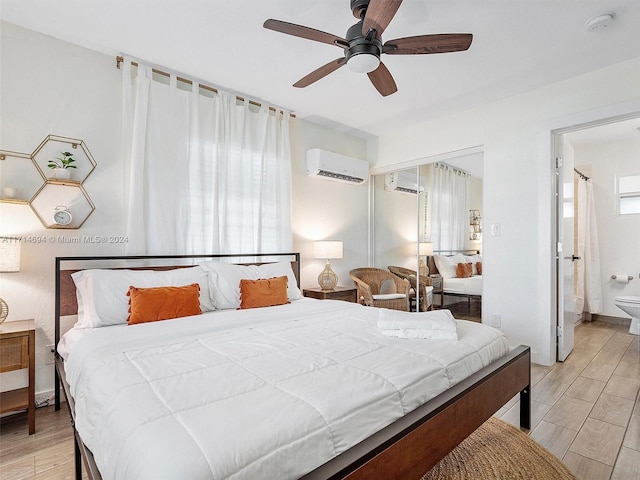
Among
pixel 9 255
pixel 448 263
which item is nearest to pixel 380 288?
pixel 448 263

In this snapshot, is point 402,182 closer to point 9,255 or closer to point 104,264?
point 104,264

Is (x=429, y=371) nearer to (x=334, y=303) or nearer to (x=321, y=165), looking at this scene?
(x=334, y=303)

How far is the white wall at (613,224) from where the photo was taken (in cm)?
478

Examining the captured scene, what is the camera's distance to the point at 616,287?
489 cm

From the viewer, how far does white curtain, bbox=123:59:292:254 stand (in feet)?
9.53

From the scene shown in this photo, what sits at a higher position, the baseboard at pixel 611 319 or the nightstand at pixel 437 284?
the nightstand at pixel 437 284

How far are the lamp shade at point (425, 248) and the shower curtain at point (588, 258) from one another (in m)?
2.31

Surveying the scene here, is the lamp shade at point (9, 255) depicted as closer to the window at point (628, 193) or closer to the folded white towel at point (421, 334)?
the folded white towel at point (421, 334)

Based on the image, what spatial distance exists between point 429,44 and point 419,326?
168 centimetres

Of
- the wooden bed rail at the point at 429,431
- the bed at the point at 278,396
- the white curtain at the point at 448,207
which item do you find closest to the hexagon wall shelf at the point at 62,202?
the bed at the point at 278,396

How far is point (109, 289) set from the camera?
2.37 meters

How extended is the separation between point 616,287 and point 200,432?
6.03 meters

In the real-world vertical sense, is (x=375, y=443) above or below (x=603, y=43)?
below

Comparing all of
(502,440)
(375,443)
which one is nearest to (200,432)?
(375,443)
